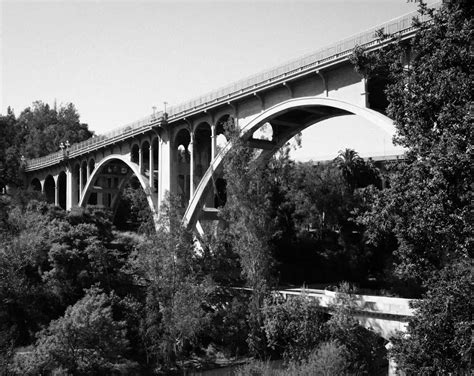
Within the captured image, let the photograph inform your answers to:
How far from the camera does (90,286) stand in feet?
98.2

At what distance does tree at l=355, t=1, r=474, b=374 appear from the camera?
10320 mm

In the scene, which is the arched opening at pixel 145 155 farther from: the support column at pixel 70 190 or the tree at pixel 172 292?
the support column at pixel 70 190

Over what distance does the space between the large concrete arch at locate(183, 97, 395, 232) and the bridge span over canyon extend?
0.05 m

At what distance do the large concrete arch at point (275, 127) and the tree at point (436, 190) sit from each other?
14.1 meters

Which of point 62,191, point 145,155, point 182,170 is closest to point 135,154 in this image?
point 145,155

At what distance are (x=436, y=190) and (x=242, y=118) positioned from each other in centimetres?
2269

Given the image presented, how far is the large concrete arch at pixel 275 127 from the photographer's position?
28.6 metres

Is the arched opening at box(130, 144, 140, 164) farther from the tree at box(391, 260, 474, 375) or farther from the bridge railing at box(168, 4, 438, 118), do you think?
the tree at box(391, 260, 474, 375)

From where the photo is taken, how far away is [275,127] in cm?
3444

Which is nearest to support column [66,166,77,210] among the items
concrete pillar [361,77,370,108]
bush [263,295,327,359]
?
bush [263,295,327,359]

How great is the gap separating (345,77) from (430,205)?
593 inches

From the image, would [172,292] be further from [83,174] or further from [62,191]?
[62,191]

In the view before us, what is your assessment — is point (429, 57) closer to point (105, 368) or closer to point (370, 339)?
point (370, 339)

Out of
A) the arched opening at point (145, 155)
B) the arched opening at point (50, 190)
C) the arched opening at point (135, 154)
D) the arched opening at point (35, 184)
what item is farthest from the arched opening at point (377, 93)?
the arched opening at point (35, 184)
